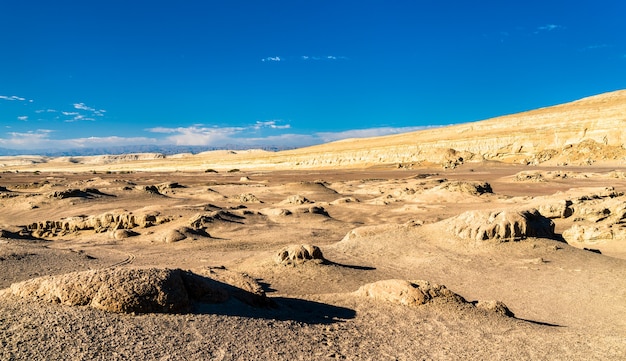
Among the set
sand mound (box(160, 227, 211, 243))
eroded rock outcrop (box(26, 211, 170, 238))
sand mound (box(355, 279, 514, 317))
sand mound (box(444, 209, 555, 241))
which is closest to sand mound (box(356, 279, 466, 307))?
sand mound (box(355, 279, 514, 317))

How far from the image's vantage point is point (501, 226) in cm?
1011

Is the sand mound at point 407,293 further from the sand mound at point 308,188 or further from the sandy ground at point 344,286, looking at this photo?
the sand mound at point 308,188

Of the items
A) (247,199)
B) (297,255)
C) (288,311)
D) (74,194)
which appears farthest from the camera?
(247,199)

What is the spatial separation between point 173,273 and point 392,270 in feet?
17.0

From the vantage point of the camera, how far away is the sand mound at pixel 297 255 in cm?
873

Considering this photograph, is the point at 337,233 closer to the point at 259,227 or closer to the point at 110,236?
the point at 259,227

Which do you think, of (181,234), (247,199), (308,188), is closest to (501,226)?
(181,234)

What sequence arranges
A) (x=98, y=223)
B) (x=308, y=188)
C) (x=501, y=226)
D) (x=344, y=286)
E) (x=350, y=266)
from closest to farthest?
(x=344, y=286) < (x=350, y=266) < (x=501, y=226) < (x=98, y=223) < (x=308, y=188)

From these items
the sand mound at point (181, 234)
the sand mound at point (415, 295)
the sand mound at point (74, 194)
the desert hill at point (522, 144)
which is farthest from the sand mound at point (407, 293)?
the desert hill at point (522, 144)

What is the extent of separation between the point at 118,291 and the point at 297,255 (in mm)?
4746

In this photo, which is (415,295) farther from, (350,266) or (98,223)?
(98,223)

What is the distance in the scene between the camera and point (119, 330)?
3.83 metres

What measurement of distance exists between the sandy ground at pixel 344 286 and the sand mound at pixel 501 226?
24cm

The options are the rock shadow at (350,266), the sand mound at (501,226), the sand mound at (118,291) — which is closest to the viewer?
the sand mound at (118,291)
